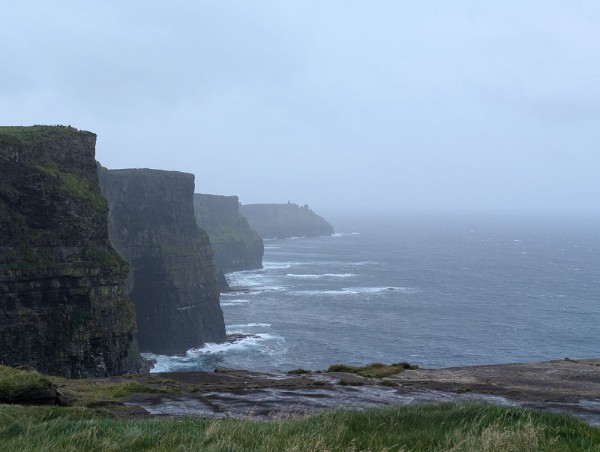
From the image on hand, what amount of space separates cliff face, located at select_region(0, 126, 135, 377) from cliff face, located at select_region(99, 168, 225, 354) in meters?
36.4

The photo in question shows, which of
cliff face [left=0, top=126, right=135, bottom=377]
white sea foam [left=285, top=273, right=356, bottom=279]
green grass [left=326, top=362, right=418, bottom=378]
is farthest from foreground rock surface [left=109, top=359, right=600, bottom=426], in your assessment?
white sea foam [left=285, top=273, right=356, bottom=279]

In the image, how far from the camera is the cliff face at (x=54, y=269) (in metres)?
45.3

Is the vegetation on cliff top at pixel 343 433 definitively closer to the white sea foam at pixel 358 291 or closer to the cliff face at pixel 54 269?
the cliff face at pixel 54 269

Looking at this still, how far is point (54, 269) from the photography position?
46.9m

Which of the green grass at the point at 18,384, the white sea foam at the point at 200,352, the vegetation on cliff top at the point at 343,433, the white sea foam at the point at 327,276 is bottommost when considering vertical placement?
the white sea foam at the point at 200,352

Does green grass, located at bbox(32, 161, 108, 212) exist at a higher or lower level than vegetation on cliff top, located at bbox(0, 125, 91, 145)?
lower

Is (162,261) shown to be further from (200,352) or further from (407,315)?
(407,315)

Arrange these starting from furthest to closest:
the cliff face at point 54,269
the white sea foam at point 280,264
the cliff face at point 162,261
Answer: the white sea foam at point 280,264
the cliff face at point 162,261
the cliff face at point 54,269

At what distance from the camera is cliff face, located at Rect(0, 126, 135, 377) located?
1785 inches

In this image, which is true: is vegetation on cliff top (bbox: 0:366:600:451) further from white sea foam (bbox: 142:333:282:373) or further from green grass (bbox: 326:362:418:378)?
white sea foam (bbox: 142:333:282:373)

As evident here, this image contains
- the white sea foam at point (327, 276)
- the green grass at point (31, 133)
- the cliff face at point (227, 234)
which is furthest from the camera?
the cliff face at point (227, 234)

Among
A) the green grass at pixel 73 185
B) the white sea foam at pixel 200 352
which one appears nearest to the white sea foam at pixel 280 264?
the white sea foam at pixel 200 352

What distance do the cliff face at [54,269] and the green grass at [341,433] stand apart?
34042 mm

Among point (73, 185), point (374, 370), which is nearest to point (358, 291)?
point (73, 185)
